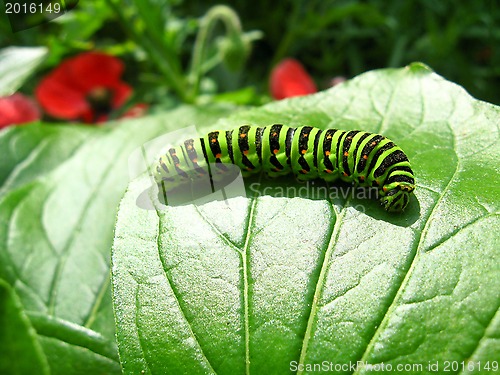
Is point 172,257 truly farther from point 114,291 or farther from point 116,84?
point 116,84

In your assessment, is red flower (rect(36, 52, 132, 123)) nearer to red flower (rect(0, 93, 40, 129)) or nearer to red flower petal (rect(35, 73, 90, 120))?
red flower petal (rect(35, 73, 90, 120))

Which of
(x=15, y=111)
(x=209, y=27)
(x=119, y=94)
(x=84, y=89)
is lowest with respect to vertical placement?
(x=119, y=94)

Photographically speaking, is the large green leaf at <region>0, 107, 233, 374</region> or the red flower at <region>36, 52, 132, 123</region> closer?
the large green leaf at <region>0, 107, 233, 374</region>

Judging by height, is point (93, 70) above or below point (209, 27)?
below

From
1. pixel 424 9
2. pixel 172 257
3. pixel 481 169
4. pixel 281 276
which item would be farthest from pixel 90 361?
pixel 424 9

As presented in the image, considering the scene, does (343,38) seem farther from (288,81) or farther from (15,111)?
(15,111)

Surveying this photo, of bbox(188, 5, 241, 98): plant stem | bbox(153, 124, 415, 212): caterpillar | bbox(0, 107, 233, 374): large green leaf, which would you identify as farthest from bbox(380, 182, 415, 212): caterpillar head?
bbox(188, 5, 241, 98): plant stem

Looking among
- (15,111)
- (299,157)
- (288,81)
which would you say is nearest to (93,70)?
(15,111)
